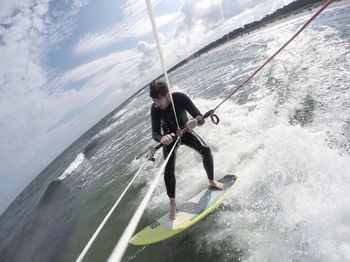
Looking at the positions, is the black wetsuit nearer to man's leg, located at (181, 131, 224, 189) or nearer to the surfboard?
man's leg, located at (181, 131, 224, 189)

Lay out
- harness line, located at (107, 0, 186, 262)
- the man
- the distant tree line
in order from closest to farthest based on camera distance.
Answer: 1. harness line, located at (107, 0, 186, 262)
2. the man
3. the distant tree line

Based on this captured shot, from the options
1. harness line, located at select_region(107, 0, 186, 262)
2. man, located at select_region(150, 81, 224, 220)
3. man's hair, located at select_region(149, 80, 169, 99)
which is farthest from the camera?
man, located at select_region(150, 81, 224, 220)

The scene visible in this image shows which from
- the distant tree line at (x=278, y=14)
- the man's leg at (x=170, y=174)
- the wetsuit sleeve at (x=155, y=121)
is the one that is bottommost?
the distant tree line at (x=278, y=14)

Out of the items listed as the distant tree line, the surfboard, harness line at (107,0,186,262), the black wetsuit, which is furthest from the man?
the distant tree line

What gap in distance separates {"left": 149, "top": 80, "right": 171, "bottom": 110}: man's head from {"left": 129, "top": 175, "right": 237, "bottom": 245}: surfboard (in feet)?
7.05

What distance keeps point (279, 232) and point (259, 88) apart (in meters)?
9.69

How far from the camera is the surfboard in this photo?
18.3ft

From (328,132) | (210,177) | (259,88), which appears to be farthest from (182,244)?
(259,88)

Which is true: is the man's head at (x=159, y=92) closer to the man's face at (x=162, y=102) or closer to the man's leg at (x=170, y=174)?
the man's face at (x=162, y=102)

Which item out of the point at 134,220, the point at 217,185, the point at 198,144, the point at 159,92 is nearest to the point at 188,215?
the point at 217,185

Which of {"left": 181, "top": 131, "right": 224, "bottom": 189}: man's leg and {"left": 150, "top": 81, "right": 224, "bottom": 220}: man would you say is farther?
{"left": 181, "top": 131, "right": 224, "bottom": 189}: man's leg

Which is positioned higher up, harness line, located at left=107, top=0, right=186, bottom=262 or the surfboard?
harness line, located at left=107, top=0, right=186, bottom=262

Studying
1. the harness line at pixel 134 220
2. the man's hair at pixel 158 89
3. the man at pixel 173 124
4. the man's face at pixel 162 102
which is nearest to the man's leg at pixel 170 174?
the man at pixel 173 124

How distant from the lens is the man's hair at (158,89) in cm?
514
